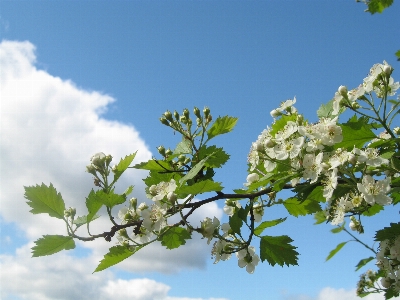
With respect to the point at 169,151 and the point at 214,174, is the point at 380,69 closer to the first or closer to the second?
the point at 214,174

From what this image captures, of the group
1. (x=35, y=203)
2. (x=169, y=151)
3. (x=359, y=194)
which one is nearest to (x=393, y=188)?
(x=359, y=194)

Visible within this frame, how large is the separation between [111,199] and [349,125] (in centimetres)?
131

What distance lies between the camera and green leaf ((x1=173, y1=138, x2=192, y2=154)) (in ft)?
8.24

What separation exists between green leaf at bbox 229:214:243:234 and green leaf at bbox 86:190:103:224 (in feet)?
2.42

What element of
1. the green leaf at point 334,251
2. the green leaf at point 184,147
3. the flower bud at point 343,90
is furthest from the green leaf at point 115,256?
the green leaf at point 334,251

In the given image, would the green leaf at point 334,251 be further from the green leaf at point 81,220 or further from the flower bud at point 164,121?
the green leaf at point 81,220

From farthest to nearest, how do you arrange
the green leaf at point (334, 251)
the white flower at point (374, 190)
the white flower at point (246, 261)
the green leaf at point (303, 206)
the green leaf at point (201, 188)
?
the green leaf at point (334, 251)
the white flower at point (246, 261)
the green leaf at point (303, 206)
the green leaf at point (201, 188)
the white flower at point (374, 190)

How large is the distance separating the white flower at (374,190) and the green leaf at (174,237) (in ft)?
3.10

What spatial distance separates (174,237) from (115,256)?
0.33 metres

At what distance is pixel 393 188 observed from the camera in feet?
6.46

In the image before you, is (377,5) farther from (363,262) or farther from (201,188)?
(201,188)

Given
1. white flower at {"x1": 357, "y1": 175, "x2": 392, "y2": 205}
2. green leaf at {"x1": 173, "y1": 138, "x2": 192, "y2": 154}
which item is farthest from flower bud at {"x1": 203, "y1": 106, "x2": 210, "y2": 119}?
white flower at {"x1": 357, "y1": 175, "x2": 392, "y2": 205}

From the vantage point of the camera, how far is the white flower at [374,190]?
184cm

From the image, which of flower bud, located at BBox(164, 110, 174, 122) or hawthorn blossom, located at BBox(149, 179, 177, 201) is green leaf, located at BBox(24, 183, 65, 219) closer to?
hawthorn blossom, located at BBox(149, 179, 177, 201)
